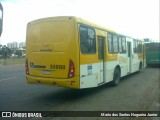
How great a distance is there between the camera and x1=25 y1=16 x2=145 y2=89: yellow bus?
30.0 feet

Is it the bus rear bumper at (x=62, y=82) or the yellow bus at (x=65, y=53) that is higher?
the yellow bus at (x=65, y=53)

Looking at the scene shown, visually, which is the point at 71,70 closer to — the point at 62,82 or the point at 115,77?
the point at 62,82

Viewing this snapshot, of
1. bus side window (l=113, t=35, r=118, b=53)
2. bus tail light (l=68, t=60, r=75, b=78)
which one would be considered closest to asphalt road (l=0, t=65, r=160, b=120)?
bus tail light (l=68, t=60, r=75, b=78)

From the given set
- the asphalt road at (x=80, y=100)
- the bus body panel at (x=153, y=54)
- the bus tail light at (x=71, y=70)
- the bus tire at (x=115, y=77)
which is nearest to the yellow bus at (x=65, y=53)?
the bus tail light at (x=71, y=70)

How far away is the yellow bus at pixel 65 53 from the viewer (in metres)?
9.14

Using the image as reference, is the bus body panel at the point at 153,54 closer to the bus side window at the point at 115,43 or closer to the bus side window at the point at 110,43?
the bus side window at the point at 115,43

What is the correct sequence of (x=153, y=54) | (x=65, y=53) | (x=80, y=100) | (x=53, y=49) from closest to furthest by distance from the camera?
(x=65, y=53), (x=53, y=49), (x=80, y=100), (x=153, y=54)

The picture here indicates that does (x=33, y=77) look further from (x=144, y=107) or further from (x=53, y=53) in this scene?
(x=144, y=107)

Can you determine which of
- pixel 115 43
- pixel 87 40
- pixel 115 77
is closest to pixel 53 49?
pixel 87 40

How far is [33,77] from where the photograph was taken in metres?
9.99

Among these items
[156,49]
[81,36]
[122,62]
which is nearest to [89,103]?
[81,36]

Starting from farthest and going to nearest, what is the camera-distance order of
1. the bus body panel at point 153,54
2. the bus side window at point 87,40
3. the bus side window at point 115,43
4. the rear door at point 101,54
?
the bus body panel at point 153,54
the bus side window at point 115,43
the rear door at point 101,54
the bus side window at point 87,40

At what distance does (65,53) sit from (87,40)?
1169 millimetres

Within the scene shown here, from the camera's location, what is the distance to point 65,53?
9.21 m
